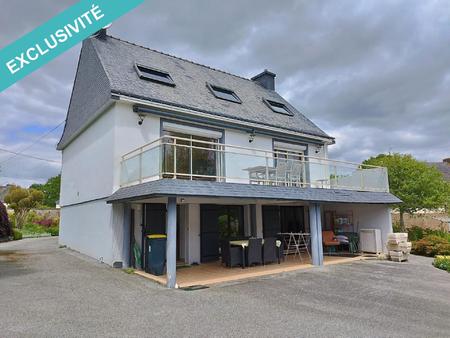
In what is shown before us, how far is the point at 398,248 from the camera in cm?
1209

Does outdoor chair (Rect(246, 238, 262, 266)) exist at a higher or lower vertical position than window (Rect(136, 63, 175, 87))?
lower

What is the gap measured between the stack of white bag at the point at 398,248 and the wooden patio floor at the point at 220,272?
1.63 meters

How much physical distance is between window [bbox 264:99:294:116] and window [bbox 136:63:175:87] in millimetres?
5284

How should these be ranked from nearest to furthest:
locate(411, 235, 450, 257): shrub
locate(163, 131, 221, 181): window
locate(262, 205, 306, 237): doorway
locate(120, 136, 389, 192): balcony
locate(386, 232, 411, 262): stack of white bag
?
locate(163, 131, 221, 181): window → locate(120, 136, 389, 192): balcony → locate(386, 232, 411, 262): stack of white bag → locate(411, 235, 450, 257): shrub → locate(262, 205, 306, 237): doorway

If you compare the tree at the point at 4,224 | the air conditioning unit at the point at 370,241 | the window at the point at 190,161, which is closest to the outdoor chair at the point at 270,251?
the window at the point at 190,161

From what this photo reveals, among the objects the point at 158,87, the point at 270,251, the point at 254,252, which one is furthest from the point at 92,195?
the point at 270,251

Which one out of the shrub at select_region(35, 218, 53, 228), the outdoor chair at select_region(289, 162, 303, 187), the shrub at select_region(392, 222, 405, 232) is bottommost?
the shrub at select_region(392, 222, 405, 232)

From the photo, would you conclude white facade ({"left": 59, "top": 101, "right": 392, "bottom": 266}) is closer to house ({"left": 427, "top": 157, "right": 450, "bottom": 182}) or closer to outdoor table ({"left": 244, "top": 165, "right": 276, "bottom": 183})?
outdoor table ({"left": 244, "top": 165, "right": 276, "bottom": 183})

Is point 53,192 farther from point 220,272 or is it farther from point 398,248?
point 398,248

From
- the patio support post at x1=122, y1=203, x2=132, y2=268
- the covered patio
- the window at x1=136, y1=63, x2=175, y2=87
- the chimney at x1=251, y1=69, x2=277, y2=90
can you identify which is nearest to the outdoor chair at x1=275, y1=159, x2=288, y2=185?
the covered patio

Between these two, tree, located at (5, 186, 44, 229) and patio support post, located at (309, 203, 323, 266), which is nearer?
patio support post, located at (309, 203, 323, 266)

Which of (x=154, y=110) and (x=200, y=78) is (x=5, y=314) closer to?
(x=154, y=110)

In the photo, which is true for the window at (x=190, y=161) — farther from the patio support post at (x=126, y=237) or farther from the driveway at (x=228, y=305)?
the driveway at (x=228, y=305)

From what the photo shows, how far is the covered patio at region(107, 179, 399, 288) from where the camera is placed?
805 centimetres
